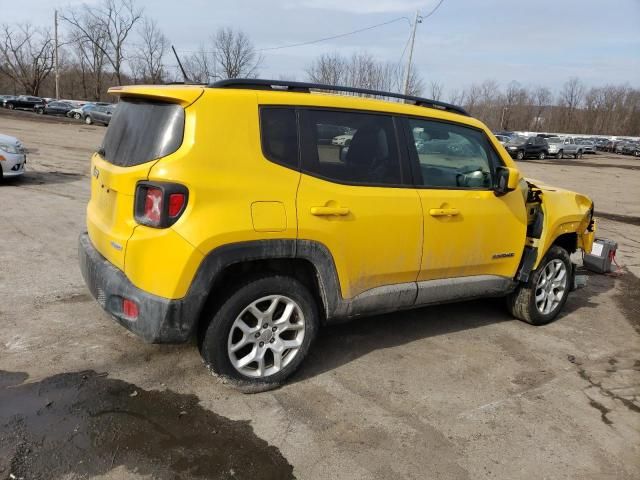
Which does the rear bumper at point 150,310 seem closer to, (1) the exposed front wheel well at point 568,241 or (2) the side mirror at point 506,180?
(2) the side mirror at point 506,180

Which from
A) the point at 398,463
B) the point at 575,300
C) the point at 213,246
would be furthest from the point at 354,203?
the point at 575,300

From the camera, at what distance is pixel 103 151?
12.2ft

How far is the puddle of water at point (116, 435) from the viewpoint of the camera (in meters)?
2.62

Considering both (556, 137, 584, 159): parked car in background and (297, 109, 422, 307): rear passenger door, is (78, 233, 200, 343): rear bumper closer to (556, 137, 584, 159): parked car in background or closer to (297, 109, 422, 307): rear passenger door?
(297, 109, 422, 307): rear passenger door

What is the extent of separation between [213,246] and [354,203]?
1.00m

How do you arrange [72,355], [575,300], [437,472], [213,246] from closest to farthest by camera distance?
[437,472], [213,246], [72,355], [575,300]

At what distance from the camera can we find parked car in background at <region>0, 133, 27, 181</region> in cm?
1004

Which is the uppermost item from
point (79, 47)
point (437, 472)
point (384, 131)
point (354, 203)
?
point (79, 47)

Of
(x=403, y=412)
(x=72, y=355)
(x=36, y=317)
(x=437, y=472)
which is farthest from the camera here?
(x=36, y=317)

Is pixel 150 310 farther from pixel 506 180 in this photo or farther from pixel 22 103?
pixel 22 103

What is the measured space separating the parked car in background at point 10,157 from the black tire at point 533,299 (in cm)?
963

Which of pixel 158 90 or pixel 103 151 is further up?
pixel 158 90

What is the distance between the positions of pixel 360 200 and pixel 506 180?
57.3 inches

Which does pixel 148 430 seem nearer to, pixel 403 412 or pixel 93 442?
pixel 93 442
